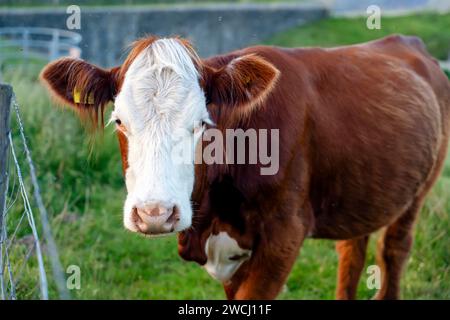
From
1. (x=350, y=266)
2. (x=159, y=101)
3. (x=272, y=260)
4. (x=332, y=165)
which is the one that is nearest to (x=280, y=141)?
(x=332, y=165)

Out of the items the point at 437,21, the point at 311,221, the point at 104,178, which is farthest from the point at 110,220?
the point at 437,21

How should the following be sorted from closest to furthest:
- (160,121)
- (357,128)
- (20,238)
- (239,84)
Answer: (160,121), (239,84), (357,128), (20,238)

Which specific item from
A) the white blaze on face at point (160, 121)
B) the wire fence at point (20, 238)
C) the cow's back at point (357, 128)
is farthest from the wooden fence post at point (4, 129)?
the cow's back at point (357, 128)

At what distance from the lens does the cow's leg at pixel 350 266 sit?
22.6ft

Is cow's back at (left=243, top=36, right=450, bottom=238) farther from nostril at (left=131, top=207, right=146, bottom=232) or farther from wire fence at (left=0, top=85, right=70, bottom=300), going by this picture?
wire fence at (left=0, top=85, right=70, bottom=300)

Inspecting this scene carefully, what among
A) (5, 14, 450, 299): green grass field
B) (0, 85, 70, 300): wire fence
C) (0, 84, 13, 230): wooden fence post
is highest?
(0, 84, 13, 230): wooden fence post

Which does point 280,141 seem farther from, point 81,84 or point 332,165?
point 81,84

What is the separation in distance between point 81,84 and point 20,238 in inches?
89.2

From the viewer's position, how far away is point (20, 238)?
21.8 ft

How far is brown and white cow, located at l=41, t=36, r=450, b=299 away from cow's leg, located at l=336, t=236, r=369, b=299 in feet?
0.81

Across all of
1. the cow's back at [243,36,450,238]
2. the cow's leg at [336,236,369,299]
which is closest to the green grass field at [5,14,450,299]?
the cow's leg at [336,236,369,299]

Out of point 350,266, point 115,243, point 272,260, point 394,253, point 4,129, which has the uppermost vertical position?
point 4,129

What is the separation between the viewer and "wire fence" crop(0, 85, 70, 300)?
4.53 meters

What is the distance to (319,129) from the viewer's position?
17.9 ft
